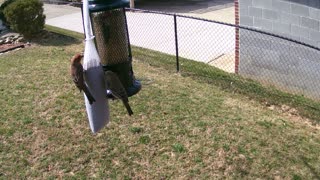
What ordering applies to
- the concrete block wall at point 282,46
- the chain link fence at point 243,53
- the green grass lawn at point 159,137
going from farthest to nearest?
the chain link fence at point 243,53 → the concrete block wall at point 282,46 → the green grass lawn at point 159,137

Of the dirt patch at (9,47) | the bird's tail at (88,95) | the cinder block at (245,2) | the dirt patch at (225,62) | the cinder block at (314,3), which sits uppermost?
the bird's tail at (88,95)

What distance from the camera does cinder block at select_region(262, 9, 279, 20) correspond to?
761 cm

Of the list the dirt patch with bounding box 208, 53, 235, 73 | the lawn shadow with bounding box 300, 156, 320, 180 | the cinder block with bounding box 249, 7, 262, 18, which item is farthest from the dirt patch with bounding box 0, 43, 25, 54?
the lawn shadow with bounding box 300, 156, 320, 180

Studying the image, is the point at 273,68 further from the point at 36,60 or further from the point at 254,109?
the point at 36,60

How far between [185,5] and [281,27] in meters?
8.93

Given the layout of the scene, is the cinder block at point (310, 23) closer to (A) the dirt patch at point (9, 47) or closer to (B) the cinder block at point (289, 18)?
(B) the cinder block at point (289, 18)

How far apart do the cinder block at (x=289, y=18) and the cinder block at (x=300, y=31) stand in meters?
0.08

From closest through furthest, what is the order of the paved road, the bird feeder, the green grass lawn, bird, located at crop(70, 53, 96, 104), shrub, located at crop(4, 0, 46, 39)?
bird, located at crop(70, 53, 96, 104) → the bird feeder → the green grass lawn → the paved road → shrub, located at crop(4, 0, 46, 39)

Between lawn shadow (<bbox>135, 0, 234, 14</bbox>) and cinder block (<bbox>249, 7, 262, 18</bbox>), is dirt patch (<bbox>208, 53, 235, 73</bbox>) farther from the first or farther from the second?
lawn shadow (<bbox>135, 0, 234, 14</bbox>)

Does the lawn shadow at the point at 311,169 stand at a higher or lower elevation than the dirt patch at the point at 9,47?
lower

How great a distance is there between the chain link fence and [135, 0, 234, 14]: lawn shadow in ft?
9.93

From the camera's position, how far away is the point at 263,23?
25.8 ft

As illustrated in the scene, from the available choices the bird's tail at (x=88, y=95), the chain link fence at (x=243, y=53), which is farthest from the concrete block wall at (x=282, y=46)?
the bird's tail at (x=88, y=95)

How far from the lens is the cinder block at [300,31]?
7180 mm
